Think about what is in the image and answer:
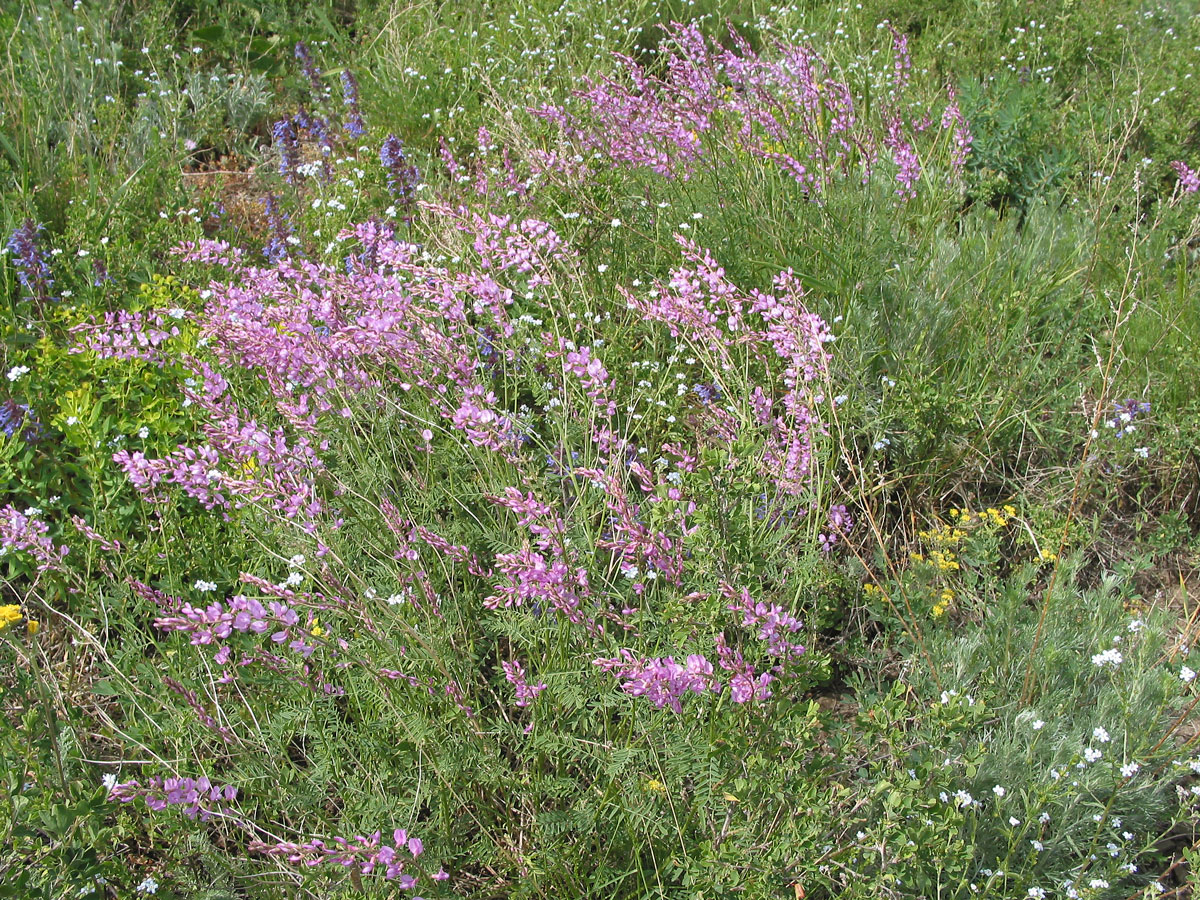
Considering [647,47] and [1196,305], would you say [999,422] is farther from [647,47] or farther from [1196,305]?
[647,47]

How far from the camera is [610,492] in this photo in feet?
5.93

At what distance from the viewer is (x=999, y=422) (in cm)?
310

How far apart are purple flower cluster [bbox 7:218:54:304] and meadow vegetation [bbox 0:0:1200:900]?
21 millimetres

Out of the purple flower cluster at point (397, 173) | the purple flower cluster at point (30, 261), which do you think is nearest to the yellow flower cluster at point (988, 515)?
the purple flower cluster at point (397, 173)

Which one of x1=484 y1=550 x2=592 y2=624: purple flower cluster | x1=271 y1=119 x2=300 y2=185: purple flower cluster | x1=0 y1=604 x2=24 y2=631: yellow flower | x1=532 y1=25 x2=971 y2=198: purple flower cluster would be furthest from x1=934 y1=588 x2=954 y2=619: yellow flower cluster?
x1=271 y1=119 x2=300 y2=185: purple flower cluster

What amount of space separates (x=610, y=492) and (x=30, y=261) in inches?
103

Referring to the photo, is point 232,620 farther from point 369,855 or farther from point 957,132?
point 957,132

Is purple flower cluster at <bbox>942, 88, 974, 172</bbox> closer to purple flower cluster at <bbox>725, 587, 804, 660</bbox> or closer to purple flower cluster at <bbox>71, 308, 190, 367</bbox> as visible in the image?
purple flower cluster at <bbox>725, 587, 804, 660</bbox>

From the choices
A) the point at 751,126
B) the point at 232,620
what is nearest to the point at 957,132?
the point at 751,126

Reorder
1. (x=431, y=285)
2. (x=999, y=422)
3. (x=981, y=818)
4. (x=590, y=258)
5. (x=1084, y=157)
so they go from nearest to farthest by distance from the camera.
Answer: (x=981, y=818), (x=431, y=285), (x=999, y=422), (x=590, y=258), (x=1084, y=157)

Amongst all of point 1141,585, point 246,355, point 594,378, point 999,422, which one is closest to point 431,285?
point 246,355

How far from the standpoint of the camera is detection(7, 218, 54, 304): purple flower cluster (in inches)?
128

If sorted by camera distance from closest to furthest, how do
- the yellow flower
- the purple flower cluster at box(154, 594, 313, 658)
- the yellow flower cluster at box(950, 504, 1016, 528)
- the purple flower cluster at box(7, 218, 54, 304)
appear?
the purple flower cluster at box(154, 594, 313, 658) → the yellow flower → the yellow flower cluster at box(950, 504, 1016, 528) → the purple flower cluster at box(7, 218, 54, 304)

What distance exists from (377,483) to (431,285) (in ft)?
2.68
